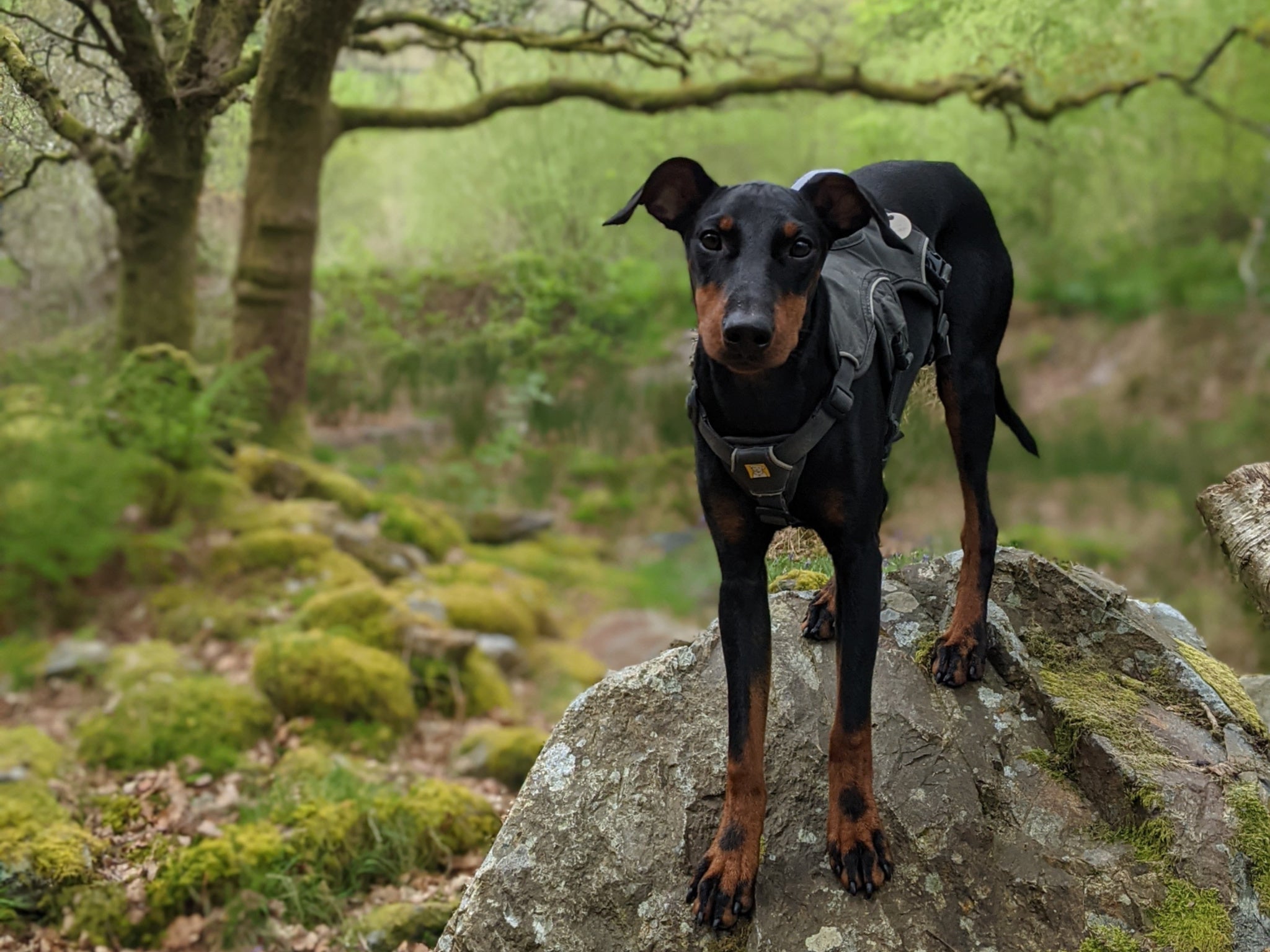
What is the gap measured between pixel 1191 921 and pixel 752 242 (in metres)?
2.03

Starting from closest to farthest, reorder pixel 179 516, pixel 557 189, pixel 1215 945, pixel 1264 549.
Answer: pixel 1215 945, pixel 1264 549, pixel 179 516, pixel 557 189

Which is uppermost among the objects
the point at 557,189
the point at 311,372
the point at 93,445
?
the point at 557,189

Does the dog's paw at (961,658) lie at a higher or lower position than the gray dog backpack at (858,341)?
lower

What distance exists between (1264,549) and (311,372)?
314 inches

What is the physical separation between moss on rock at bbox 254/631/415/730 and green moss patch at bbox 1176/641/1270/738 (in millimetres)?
4109

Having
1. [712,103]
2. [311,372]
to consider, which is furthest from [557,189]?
[311,372]

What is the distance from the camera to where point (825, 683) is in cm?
307

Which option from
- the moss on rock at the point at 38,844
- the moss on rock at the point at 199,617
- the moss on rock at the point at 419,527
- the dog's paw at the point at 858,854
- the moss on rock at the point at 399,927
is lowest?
the moss on rock at the point at 399,927

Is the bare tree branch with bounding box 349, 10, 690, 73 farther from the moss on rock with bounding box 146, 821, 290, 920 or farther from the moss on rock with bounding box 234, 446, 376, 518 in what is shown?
the moss on rock with bounding box 146, 821, 290, 920

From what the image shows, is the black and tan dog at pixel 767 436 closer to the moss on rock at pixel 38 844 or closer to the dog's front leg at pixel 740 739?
the dog's front leg at pixel 740 739

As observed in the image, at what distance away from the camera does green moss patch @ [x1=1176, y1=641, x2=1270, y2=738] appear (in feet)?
10.3

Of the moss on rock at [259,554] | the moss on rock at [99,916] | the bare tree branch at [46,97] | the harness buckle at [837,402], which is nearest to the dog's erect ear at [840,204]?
the harness buckle at [837,402]

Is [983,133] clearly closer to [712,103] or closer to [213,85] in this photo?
[712,103]

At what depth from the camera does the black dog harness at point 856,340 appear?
8.07 ft
